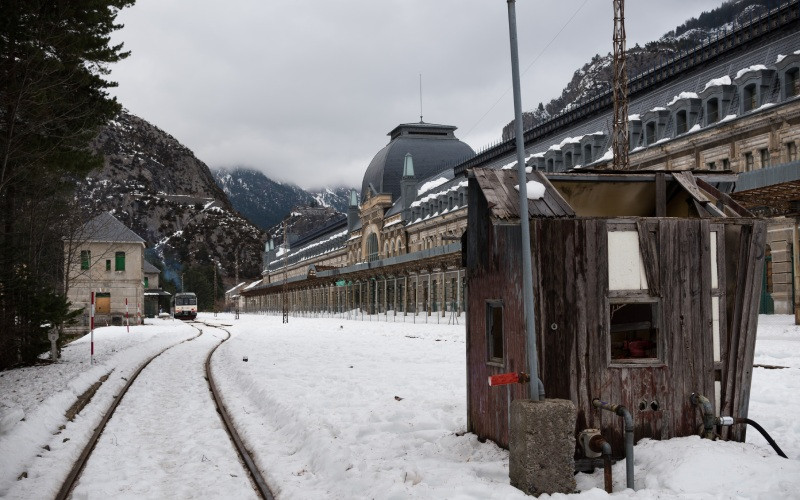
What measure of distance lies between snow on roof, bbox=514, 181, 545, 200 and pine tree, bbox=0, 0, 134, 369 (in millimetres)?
13139

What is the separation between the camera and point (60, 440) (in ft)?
36.9

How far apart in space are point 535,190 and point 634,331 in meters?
3.27

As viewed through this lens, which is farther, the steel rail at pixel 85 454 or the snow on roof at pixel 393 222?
the snow on roof at pixel 393 222

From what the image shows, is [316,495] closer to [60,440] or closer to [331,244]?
[60,440]

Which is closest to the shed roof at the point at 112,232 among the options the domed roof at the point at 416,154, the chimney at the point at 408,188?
the chimney at the point at 408,188

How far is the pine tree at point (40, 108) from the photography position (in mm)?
18484

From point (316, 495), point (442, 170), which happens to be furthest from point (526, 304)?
point (442, 170)

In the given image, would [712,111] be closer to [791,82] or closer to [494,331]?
[791,82]

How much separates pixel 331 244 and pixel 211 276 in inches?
2650

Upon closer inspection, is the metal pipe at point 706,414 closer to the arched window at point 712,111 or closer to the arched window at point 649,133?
the arched window at point 712,111

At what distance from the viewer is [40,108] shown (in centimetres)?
1861

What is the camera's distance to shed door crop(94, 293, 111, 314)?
6800cm

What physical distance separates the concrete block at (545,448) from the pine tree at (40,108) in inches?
568

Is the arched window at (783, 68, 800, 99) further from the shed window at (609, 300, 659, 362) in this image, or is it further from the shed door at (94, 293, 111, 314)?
the shed door at (94, 293, 111, 314)
